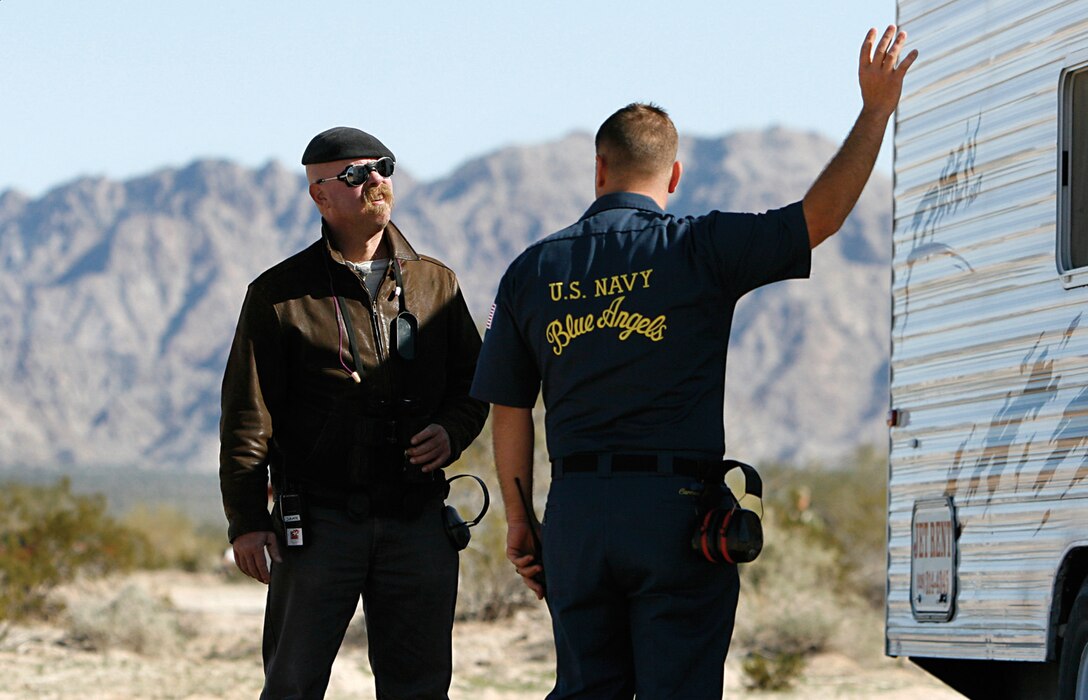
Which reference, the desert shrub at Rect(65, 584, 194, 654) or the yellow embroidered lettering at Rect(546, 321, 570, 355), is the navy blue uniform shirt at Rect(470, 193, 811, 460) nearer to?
the yellow embroidered lettering at Rect(546, 321, 570, 355)

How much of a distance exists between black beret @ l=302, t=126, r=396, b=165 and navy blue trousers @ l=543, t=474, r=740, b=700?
1453 mm

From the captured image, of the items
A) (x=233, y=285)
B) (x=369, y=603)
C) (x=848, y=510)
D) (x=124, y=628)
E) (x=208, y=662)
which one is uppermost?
(x=233, y=285)

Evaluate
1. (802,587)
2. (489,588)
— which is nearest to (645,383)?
(802,587)

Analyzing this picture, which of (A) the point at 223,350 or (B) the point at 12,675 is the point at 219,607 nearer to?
(B) the point at 12,675

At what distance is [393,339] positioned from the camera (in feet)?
17.9

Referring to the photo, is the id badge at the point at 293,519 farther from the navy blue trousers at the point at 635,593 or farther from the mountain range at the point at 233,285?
the mountain range at the point at 233,285

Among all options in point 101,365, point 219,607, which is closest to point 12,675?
point 219,607

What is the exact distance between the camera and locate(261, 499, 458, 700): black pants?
17.3 ft

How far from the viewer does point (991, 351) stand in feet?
18.1

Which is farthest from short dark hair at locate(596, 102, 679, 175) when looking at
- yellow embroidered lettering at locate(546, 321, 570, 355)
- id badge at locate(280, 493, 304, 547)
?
id badge at locate(280, 493, 304, 547)

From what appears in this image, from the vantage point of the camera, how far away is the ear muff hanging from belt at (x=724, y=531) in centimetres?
418

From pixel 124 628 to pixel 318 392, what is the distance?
9522 millimetres

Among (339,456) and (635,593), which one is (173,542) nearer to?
(339,456)

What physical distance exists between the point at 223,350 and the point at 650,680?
135m
